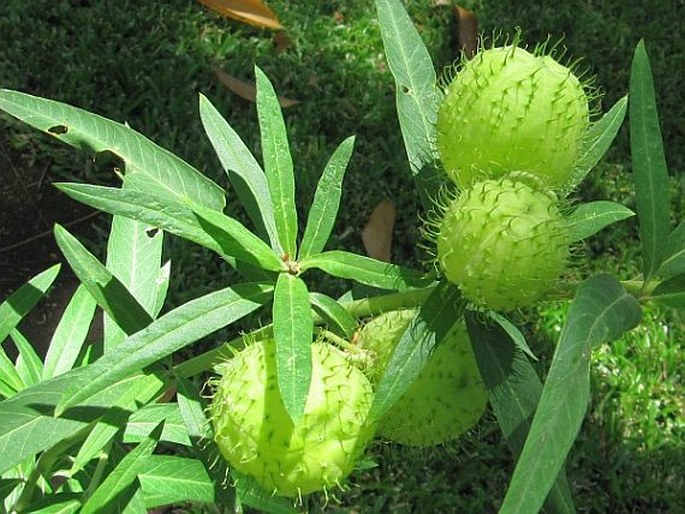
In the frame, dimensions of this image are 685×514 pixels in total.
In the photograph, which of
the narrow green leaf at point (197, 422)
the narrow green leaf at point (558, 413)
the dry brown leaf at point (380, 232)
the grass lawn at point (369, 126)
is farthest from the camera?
the dry brown leaf at point (380, 232)

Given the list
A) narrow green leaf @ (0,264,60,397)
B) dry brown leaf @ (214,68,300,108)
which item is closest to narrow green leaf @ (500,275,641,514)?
narrow green leaf @ (0,264,60,397)

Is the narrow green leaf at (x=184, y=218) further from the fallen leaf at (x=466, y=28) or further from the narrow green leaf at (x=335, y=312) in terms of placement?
the fallen leaf at (x=466, y=28)

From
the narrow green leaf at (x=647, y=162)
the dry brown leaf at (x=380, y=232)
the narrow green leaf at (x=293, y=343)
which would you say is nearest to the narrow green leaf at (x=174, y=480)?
the narrow green leaf at (x=293, y=343)

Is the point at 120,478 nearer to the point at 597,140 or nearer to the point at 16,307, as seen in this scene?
the point at 16,307

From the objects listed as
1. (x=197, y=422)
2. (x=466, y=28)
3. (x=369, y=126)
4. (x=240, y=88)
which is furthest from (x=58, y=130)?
(x=466, y=28)

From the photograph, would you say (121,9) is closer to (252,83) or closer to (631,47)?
(252,83)

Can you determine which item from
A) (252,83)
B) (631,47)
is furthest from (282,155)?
(631,47)
